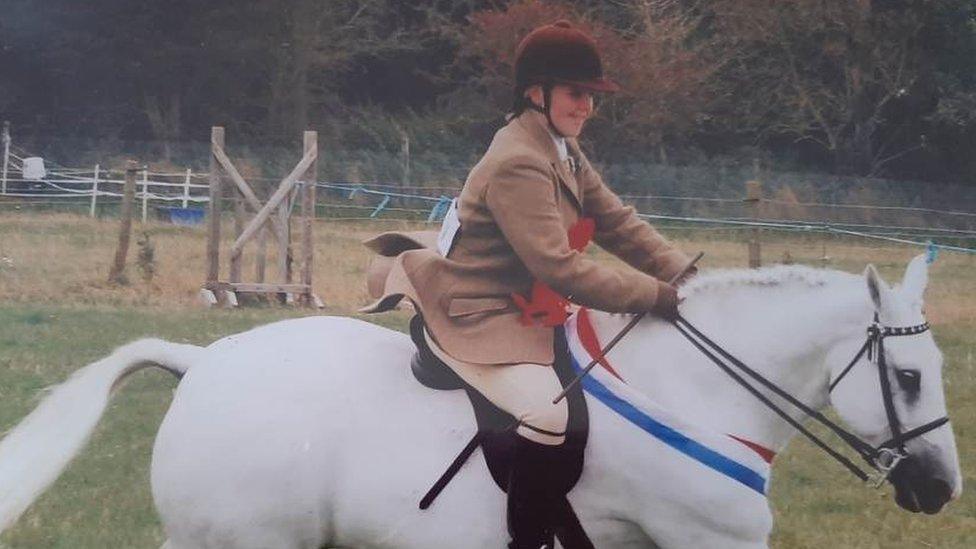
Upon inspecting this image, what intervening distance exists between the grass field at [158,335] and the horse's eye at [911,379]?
272cm

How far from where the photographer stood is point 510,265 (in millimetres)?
3992

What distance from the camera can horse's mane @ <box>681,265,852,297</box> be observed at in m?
4.02

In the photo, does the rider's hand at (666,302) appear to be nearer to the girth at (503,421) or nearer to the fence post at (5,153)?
the girth at (503,421)

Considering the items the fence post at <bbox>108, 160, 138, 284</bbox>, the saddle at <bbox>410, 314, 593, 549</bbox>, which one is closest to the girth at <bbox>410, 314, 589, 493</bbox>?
the saddle at <bbox>410, 314, 593, 549</bbox>

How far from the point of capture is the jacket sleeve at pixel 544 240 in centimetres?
378

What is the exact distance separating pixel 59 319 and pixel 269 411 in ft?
30.6

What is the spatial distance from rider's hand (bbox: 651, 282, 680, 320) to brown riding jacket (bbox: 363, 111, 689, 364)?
0.03 meters

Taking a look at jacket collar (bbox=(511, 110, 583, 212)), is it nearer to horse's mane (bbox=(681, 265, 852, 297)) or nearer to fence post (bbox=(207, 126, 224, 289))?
horse's mane (bbox=(681, 265, 852, 297))

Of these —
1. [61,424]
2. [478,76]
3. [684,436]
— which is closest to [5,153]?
[478,76]

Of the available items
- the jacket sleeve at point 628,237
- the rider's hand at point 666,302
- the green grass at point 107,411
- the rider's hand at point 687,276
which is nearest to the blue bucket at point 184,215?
the green grass at point 107,411

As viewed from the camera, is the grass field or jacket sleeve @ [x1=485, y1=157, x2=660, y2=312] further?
the grass field

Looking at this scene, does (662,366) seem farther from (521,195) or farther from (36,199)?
(36,199)

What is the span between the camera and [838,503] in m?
7.09

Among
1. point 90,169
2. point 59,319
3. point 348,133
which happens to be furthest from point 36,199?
point 59,319
